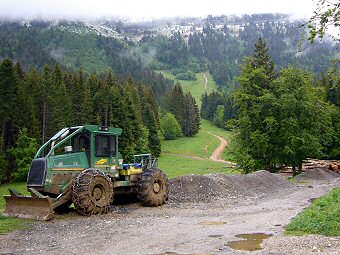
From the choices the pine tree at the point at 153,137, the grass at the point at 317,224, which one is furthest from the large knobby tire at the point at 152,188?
the pine tree at the point at 153,137

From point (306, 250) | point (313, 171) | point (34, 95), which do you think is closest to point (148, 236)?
point (306, 250)

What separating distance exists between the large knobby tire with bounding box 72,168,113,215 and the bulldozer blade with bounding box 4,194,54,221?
43.3 inches

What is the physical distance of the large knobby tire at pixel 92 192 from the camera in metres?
15.3

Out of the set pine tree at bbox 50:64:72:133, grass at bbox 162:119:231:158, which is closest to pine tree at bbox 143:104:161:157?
grass at bbox 162:119:231:158

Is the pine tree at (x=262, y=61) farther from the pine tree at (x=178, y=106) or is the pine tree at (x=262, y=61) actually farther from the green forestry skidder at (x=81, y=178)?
the pine tree at (x=178, y=106)

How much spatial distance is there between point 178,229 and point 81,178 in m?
4.71

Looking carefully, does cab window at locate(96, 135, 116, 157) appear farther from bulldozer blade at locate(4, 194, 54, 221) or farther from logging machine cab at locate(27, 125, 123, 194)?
bulldozer blade at locate(4, 194, 54, 221)

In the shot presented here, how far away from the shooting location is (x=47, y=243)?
1138cm

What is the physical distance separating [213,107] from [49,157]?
15338 centimetres

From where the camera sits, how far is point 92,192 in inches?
623

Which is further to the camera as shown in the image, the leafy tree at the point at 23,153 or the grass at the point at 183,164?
the grass at the point at 183,164

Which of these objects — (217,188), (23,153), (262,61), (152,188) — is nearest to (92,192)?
(152,188)

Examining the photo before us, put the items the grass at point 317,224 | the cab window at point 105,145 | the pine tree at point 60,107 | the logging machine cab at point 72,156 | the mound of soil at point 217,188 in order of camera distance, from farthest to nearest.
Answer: the pine tree at point 60,107 < the mound of soil at point 217,188 < the cab window at point 105,145 < the logging machine cab at point 72,156 < the grass at point 317,224

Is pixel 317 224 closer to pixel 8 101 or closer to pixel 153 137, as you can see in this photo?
pixel 8 101
